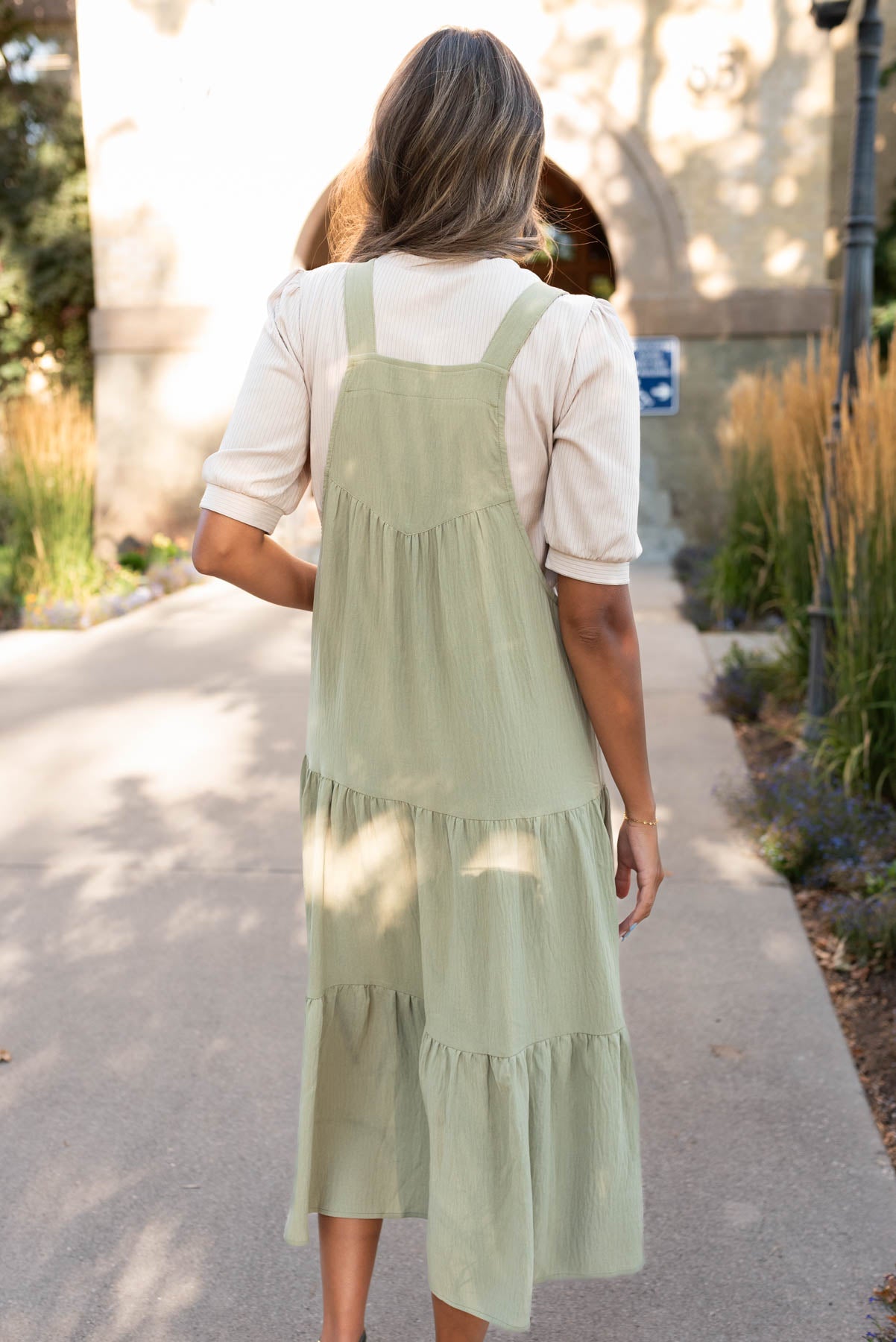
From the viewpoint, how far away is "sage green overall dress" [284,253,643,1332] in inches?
58.4

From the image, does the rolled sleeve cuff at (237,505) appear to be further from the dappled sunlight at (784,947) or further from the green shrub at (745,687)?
the green shrub at (745,687)

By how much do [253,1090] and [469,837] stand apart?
1465mm

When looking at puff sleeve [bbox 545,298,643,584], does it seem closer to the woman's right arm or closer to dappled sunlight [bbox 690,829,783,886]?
the woman's right arm

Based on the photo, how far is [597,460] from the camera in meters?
1.42

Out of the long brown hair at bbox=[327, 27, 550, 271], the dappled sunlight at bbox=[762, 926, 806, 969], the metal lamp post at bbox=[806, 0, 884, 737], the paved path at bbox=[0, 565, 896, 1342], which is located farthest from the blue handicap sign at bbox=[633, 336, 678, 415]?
the long brown hair at bbox=[327, 27, 550, 271]

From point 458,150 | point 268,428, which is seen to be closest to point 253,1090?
point 268,428

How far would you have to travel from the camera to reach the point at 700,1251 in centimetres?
219

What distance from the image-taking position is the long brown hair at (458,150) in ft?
4.64

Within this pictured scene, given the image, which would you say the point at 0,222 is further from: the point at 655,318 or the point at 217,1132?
the point at 217,1132

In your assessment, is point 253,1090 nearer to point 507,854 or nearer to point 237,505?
point 507,854

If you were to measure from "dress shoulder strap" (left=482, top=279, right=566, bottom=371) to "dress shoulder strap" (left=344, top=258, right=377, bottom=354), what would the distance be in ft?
0.48

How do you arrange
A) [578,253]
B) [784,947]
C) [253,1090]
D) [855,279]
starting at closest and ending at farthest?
[253,1090] < [784,947] < [855,279] < [578,253]

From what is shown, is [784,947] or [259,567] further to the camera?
[784,947]

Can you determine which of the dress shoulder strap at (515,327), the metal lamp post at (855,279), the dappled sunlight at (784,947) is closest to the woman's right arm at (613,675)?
the dress shoulder strap at (515,327)
